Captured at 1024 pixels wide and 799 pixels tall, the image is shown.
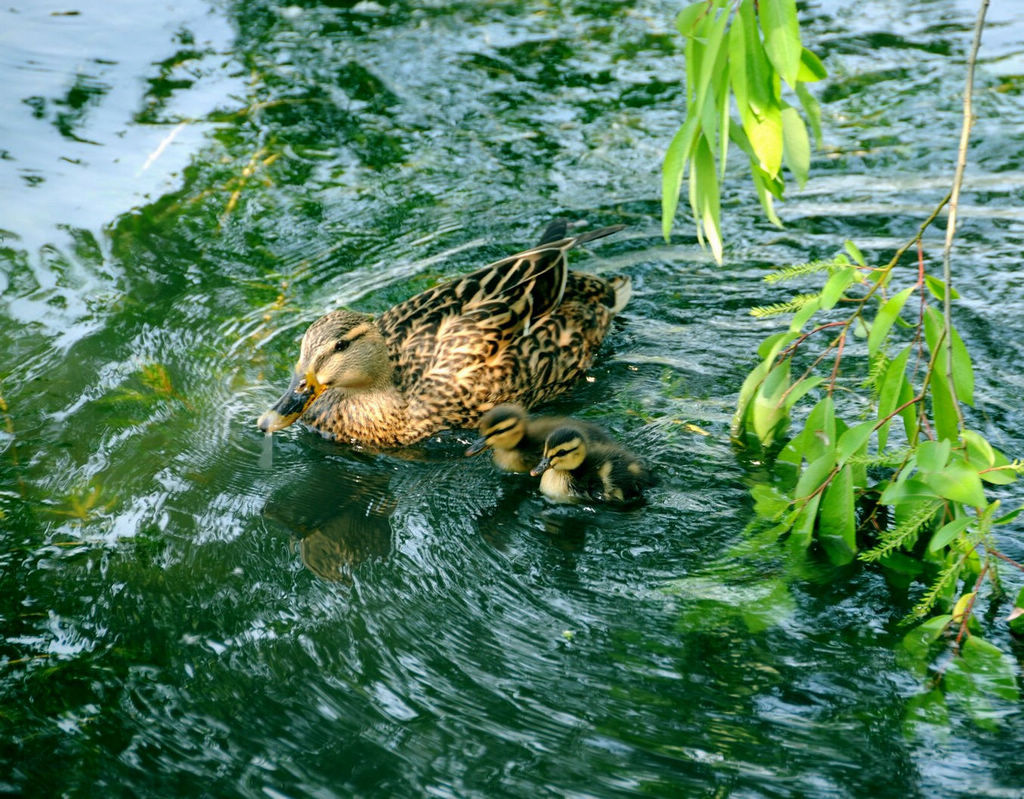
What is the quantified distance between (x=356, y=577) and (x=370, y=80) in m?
4.87

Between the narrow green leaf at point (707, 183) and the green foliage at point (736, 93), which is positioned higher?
the green foliage at point (736, 93)

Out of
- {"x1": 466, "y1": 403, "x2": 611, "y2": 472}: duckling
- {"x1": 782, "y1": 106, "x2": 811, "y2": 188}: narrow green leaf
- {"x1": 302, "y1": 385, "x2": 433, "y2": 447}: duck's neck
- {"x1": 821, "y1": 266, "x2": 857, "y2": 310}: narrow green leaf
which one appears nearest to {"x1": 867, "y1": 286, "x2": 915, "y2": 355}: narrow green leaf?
{"x1": 821, "y1": 266, "x2": 857, "y2": 310}: narrow green leaf

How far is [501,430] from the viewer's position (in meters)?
5.11

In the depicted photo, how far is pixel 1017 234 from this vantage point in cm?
627

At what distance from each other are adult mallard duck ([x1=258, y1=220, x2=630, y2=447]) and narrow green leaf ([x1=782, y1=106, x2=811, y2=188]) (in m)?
2.64

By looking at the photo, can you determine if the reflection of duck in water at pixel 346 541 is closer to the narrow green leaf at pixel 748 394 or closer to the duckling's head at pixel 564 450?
the duckling's head at pixel 564 450

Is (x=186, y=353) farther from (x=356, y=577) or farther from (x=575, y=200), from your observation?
(x=575, y=200)

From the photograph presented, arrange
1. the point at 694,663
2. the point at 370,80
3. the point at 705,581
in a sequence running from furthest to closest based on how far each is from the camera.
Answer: the point at 370,80, the point at 705,581, the point at 694,663

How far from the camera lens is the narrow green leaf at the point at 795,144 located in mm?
3225

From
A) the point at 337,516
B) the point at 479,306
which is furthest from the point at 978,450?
the point at 479,306

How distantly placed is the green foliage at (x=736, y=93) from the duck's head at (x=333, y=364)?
8.01 feet

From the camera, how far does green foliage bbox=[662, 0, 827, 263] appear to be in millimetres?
3002

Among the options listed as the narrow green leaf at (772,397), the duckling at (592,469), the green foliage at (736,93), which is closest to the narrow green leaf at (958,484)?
the green foliage at (736,93)

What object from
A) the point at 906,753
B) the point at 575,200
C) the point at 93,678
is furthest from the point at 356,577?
the point at 575,200
